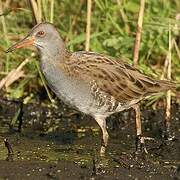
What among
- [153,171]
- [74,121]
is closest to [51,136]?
[74,121]

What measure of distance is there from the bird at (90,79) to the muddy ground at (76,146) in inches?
9.8

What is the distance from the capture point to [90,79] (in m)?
7.68

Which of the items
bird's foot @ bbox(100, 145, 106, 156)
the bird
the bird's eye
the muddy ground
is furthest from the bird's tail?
the bird's eye

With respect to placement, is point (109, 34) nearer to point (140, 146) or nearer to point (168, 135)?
point (168, 135)

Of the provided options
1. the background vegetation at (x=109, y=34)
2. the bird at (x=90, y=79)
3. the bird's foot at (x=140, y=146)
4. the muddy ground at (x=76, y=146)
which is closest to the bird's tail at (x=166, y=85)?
the bird at (x=90, y=79)

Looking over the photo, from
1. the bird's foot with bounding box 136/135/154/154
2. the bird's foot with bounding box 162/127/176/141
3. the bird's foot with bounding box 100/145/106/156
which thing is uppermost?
the bird's foot with bounding box 136/135/154/154

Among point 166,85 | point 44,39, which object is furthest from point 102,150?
point 44,39

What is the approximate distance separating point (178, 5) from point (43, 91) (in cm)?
190

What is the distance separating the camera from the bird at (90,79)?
7.57 m

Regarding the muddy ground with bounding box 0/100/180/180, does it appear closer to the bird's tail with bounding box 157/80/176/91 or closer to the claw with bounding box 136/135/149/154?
the claw with bounding box 136/135/149/154

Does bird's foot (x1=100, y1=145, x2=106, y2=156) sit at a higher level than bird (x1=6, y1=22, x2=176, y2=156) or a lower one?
lower

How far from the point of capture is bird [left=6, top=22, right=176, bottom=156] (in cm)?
757

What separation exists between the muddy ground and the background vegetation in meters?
0.42

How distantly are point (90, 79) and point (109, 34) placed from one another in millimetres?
2105
